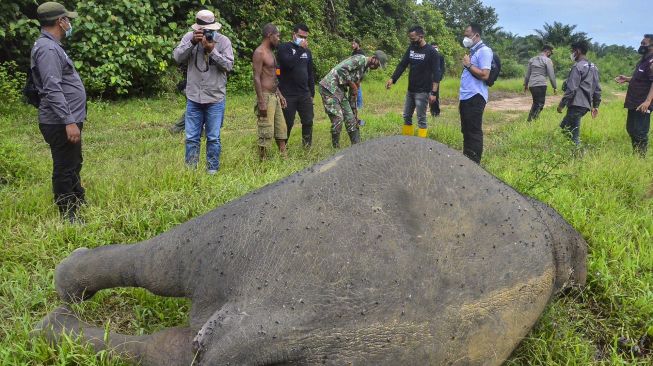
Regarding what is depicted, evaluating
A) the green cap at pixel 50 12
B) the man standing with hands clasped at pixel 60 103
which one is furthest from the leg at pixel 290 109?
the green cap at pixel 50 12

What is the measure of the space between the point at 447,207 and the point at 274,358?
92 cm

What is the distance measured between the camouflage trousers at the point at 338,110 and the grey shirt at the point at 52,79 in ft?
11.9

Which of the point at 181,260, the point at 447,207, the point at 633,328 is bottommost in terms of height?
the point at 633,328

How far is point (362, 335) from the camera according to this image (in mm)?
1860

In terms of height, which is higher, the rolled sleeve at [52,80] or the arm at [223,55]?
the arm at [223,55]

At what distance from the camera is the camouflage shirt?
273 inches

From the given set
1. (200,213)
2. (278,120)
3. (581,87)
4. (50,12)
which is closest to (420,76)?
(581,87)

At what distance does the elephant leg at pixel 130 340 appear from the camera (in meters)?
2.03

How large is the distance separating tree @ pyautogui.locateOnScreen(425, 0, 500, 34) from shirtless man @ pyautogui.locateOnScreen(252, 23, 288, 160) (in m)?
38.8

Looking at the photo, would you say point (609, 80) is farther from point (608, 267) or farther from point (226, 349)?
point (226, 349)

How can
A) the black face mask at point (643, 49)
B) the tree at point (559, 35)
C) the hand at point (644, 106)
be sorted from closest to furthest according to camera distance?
the hand at point (644, 106), the black face mask at point (643, 49), the tree at point (559, 35)

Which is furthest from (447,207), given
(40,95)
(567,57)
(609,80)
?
(567,57)

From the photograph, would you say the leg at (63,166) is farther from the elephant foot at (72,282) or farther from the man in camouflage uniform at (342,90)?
the man in camouflage uniform at (342,90)

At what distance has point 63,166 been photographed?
12.5ft
